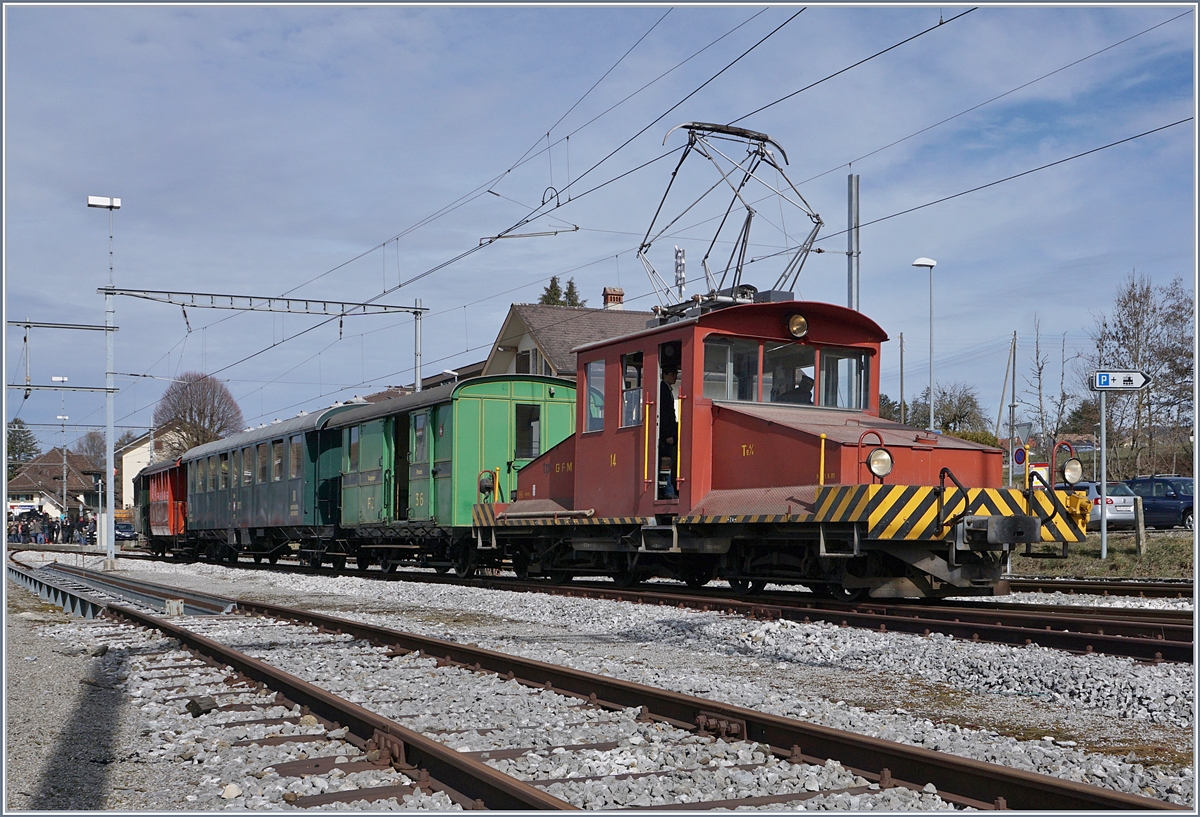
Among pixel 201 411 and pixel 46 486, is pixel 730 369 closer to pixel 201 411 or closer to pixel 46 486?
pixel 201 411

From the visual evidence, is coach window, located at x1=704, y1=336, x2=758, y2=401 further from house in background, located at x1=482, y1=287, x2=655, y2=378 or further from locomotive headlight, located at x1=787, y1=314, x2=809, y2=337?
house in background, located at x1=482, y1=287, x2=655, y2=378

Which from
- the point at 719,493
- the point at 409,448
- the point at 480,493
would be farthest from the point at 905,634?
the point at 409,448

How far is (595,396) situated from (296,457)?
11.2 m

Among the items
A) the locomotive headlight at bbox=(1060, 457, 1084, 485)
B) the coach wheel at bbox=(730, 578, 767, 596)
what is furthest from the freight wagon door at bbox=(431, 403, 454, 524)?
the locomotive headlight at bbox=(1060, 457, 1084, 485)

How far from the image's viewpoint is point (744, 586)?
1340 centimetres

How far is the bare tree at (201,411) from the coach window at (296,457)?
55.5 meters

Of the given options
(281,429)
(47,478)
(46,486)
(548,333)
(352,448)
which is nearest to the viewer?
(352,448)

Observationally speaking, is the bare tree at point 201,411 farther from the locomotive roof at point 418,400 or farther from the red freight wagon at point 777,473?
the red freight wagon at point 777,473

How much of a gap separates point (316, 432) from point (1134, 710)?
1899 centimetres

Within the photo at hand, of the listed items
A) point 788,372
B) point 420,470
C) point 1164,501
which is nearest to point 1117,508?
point 1164,501

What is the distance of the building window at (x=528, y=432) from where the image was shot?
18453 mm

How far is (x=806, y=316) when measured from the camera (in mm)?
12586

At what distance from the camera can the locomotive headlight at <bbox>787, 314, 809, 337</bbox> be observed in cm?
1253

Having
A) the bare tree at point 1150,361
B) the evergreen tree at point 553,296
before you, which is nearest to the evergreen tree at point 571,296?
the evergreen tree at point 553,296
